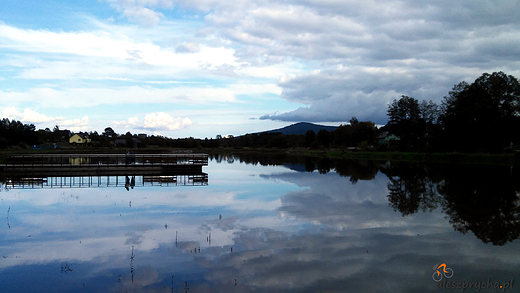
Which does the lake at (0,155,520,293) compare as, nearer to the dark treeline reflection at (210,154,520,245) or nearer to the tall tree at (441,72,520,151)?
the dark treeline reflection at (210,154,520,245)

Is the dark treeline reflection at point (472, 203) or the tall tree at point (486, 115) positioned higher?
the tall tree at point (486, 115)

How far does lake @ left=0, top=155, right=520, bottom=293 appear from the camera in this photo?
845cm

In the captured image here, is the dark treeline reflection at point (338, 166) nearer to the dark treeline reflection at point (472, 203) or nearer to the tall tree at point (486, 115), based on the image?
the dark treeline reflection at point (472, 203)

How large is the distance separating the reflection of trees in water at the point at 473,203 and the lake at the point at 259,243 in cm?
9

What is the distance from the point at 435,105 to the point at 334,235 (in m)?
72.3

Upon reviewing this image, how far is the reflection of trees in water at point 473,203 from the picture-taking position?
13.4 meters

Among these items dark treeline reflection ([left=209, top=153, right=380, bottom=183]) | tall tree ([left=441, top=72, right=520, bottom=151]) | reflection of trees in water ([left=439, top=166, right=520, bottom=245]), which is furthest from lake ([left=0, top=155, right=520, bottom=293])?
tall tree ([left=441, top=72, right=520, bottom=151])

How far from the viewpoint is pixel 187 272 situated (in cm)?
892

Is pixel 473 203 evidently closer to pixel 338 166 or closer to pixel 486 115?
pixel 338 166

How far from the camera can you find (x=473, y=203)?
18422 mm

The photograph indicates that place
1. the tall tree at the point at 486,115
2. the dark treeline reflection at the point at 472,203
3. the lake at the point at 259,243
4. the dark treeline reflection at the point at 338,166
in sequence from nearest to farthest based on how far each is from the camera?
the lake at the point at 259,243 < the dark treeline reflection at the point at 472,203 < the dark treeline reflection at the point at 338,166 < the tall tree at the point at 486,115

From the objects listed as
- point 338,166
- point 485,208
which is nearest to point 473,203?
point 485,208

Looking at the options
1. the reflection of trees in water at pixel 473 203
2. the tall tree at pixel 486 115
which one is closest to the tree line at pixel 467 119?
the tall tree at pixel 486 115

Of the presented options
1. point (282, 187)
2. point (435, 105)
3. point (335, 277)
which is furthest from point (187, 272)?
point (435, 105)
